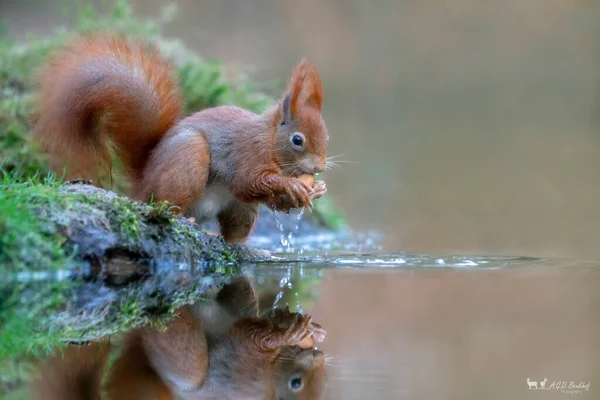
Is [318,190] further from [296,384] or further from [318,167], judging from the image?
[296,384]

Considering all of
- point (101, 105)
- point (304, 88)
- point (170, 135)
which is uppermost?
point (304, 88)

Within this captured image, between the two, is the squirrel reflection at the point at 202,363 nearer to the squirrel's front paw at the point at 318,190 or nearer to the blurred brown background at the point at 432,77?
the squirrel's front paw at the point at 318,190

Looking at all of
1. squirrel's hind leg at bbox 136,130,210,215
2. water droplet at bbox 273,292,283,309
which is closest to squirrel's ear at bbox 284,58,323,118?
squirrel's hind leg at bbox 136,130,210,215

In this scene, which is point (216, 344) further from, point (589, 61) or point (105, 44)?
point (589, 61)

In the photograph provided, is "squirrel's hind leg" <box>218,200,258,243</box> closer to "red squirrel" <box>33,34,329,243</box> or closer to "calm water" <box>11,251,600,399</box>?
"red squirrel" <box>33,34,329,243</box>

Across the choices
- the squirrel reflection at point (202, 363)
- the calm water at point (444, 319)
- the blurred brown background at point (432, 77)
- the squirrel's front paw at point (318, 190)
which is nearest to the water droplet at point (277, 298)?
the calm water at point (444, 319)

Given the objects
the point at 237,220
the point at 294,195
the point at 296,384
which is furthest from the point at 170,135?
the point at 296,384

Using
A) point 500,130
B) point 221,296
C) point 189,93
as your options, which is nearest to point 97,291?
point 221,296
